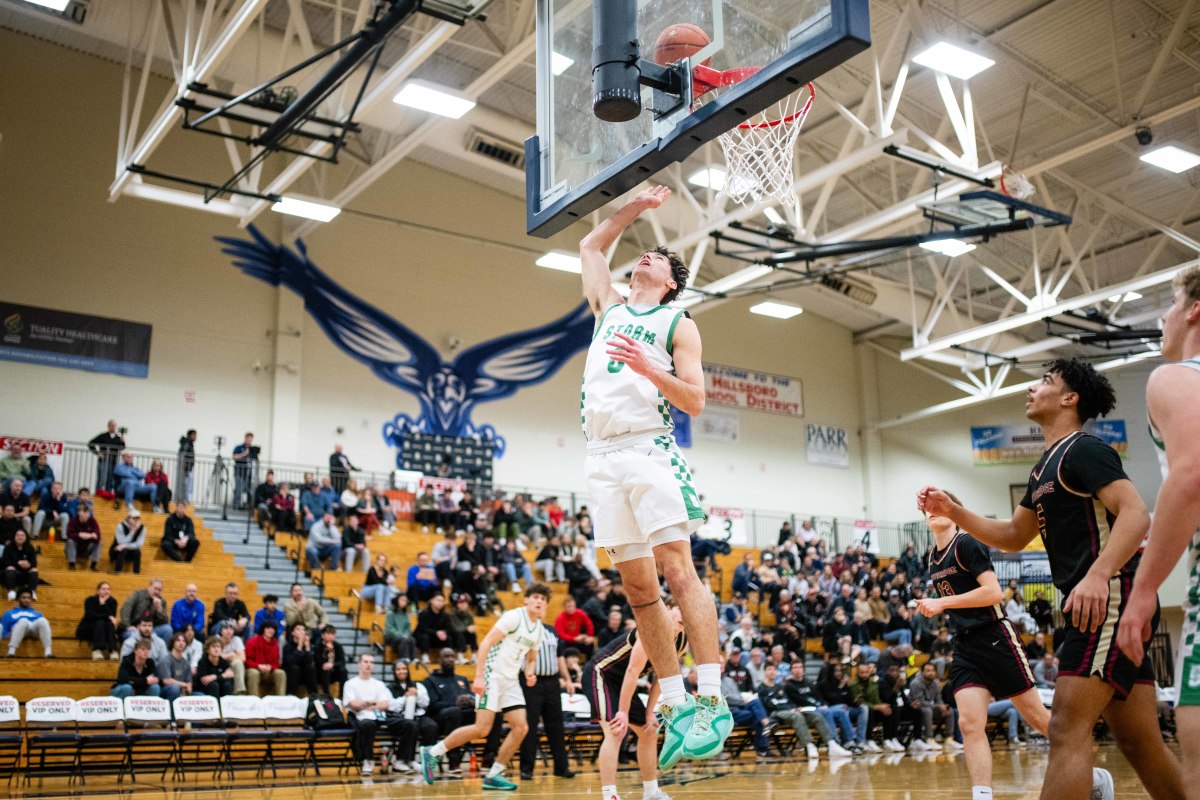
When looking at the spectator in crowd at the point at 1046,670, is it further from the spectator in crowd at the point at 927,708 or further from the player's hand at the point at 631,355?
the player's hand at the point at 631,355

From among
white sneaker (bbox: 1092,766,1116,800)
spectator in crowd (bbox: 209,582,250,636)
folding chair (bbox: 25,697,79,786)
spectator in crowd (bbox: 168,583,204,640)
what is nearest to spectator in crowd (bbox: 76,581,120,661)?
spectator in crowd (bbox: 168,583,204,640)

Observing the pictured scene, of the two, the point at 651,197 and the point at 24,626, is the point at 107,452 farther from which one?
the point at 651,197

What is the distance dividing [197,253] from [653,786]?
60.0ft

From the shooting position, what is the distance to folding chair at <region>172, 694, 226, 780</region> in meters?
11.6

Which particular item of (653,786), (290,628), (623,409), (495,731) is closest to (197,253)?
(290,628)

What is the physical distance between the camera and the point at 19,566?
584 inches

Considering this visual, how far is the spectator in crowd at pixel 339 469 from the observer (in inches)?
874

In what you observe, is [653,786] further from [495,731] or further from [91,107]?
[91,107]

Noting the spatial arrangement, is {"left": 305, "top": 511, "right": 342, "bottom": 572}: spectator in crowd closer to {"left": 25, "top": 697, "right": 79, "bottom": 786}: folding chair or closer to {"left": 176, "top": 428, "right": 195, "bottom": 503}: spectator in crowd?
{"left": 176, "top": 428, "right": 195, "bottom": 503}: spectator in crowd

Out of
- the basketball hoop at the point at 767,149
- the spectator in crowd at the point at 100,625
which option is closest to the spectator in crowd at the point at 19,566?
the spectator in crowd at the point at 100,625

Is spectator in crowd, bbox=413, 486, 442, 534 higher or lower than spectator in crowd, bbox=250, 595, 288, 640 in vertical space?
higher

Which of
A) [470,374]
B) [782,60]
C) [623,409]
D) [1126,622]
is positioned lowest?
[1126,622]

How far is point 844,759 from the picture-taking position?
14922 millimetres

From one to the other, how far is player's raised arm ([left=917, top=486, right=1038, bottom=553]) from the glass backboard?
1833 mm
